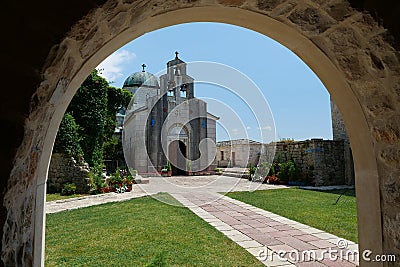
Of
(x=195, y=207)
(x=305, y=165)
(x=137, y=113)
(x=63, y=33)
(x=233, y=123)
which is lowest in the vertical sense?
(x=195, y=207)

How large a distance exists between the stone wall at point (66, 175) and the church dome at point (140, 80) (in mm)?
15827

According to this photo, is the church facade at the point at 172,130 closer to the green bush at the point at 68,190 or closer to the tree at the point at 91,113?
the tree at the point at 91,113

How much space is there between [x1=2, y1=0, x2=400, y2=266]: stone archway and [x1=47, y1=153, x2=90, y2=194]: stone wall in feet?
28.7

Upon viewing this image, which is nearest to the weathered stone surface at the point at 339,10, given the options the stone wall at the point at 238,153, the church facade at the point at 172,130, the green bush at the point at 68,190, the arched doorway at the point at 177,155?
the green bush at the point at 68,190

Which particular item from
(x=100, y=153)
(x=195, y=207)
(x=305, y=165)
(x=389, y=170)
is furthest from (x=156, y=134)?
(x=389, y=170)

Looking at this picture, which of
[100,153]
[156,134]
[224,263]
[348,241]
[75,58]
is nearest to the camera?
[75,58]

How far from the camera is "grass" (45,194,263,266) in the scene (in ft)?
9.97

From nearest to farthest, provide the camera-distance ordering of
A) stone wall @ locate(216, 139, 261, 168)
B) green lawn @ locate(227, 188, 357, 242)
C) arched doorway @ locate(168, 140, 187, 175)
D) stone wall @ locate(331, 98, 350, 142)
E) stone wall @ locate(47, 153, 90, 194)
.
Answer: green lawn @ locate(227, 188, 357, 242) → stone wall @ locate(47, 153, 90, 194) → stone wall @ locate(331, 98, 350, 142) → stone wall @ locate(216, 139, 261, 168) → arched doorway @ locate(168, 140, 187, 175)

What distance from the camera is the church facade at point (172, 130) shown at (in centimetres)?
1730

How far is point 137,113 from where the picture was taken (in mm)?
17750

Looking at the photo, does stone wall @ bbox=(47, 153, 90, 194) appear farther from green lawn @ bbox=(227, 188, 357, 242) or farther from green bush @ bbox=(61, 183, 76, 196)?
green lawn @ bbox=(227, 188, 357, 242)

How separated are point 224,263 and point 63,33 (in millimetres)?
2794

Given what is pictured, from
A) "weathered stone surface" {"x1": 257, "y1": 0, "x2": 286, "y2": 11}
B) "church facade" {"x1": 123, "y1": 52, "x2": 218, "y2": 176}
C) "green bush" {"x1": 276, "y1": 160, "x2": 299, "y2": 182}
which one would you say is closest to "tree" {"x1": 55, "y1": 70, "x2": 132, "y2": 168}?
"church facade" {"x1": 123, "y1": 52, "x2": 218, "y2": 176}

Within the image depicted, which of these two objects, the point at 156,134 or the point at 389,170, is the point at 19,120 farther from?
the point at 156,134
